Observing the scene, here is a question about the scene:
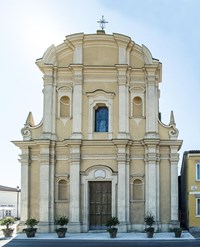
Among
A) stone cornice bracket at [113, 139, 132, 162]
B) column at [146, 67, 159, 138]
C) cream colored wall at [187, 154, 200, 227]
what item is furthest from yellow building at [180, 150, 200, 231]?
stone cornice bracket at [113, 139, 132, 162]

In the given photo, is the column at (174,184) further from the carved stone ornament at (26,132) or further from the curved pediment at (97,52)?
the carved stone ornament at (26,132)

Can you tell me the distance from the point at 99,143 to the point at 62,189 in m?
3.92

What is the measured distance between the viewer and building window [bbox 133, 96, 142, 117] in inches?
1199

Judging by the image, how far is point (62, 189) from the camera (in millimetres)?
29875

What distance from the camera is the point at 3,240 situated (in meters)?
25.6

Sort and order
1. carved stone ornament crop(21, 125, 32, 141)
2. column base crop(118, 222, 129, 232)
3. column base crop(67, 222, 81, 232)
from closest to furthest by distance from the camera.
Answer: column base crop(118, 222, 129, 232) → column base crop(67, 222, 81, 232) → carved stone ornament crop(21, 125, 32, 141)

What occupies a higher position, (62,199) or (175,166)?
(175,166)

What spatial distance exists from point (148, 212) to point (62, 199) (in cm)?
560

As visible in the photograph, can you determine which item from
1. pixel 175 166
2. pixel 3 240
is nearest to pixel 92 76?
pixel 175 166

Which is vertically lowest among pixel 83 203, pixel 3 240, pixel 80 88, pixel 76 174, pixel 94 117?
Result: pixel 3 240

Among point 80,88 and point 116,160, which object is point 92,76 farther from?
point 116,160

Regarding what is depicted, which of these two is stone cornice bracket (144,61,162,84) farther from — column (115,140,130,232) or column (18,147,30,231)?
column (18,147,30,231)

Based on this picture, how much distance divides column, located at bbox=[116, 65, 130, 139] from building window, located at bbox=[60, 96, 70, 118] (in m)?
3.56

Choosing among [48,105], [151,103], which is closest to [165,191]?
[151,103]
